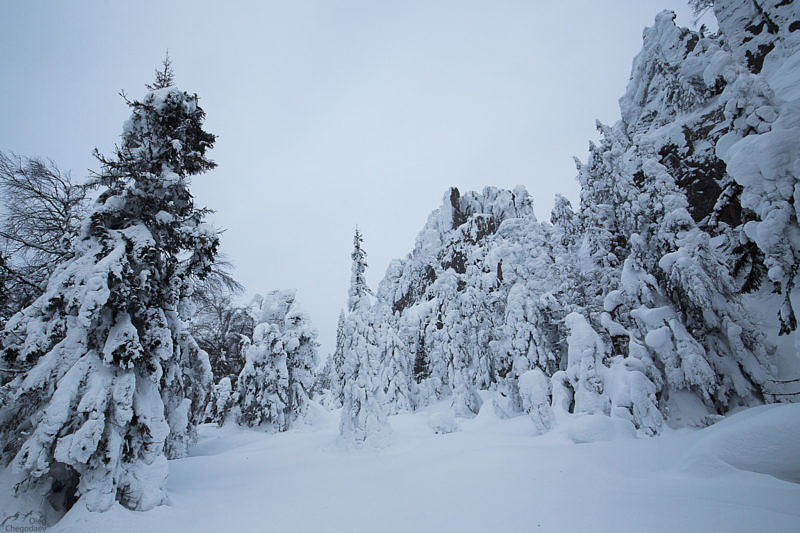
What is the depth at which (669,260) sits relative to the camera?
10.4m

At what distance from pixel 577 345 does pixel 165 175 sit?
1430cm

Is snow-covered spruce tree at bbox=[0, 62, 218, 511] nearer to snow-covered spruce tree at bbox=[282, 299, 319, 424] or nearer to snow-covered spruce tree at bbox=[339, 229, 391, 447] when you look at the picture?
snow-covered spruce tree at bbox=[339, 229, 391, 447]

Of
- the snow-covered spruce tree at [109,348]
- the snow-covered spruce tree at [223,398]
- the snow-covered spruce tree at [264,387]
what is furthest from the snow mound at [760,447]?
the snow-covered spruce tree at [223,398]

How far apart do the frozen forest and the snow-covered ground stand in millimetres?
56

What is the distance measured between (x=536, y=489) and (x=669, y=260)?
8667mm

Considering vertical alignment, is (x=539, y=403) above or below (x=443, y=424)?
above

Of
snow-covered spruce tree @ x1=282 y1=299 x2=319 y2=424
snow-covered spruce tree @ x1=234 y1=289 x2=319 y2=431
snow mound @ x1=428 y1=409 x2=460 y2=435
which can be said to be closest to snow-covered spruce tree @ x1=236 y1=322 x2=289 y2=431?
snow-covered spruce tree @ x1=234 y1=289 x2=319 y2=431

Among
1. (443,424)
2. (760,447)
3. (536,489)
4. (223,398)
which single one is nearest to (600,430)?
(536,489)

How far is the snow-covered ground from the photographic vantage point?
14.8 feet

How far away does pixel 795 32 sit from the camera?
60.6 feet

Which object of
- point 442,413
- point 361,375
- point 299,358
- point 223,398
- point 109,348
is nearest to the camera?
point 109,348

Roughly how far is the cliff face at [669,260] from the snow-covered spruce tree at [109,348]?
9.92 metres

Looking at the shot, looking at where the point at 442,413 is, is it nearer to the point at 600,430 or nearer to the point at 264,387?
the point at 600,430

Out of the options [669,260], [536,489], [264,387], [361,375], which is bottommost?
[536,489]
